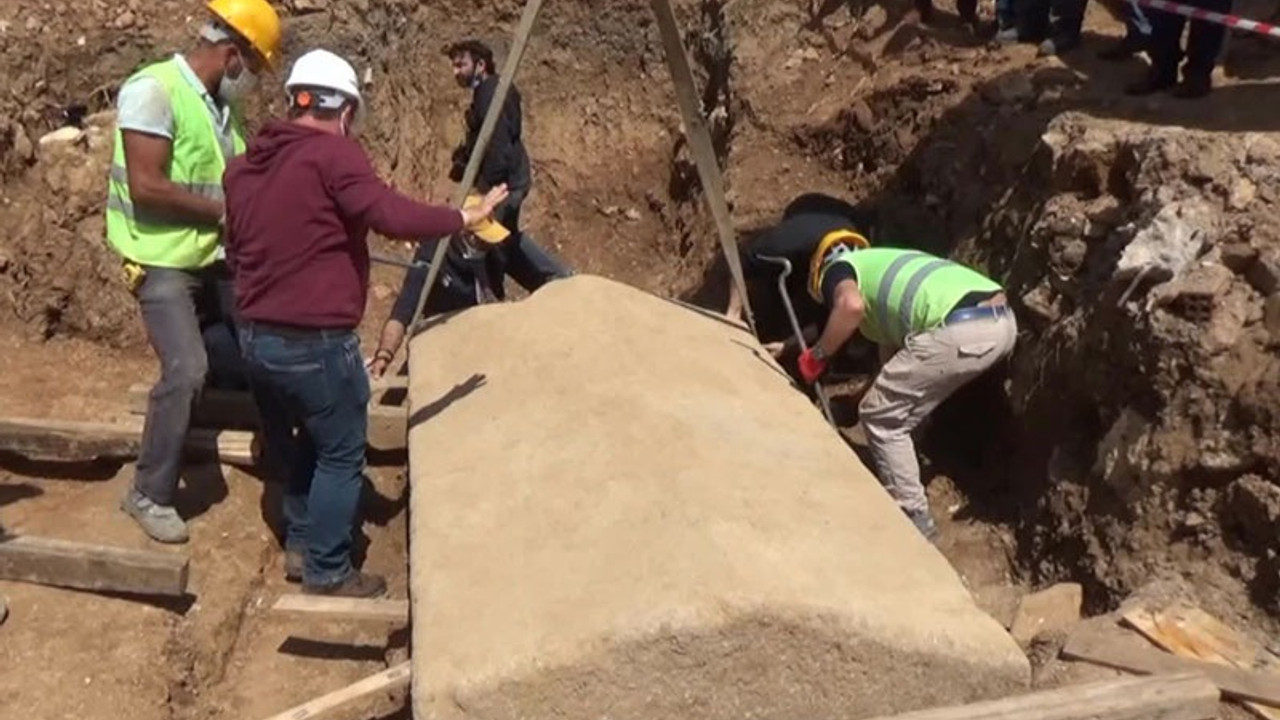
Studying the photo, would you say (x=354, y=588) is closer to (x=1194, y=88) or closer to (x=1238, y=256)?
(x=1238, y=256)

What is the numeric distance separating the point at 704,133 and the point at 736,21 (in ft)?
12.2

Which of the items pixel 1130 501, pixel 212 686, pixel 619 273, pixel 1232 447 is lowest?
pixel 619 273

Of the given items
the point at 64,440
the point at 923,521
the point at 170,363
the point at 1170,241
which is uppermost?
the point at 1170,241

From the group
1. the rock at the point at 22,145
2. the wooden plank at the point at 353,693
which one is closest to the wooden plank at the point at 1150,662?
the wooden plank at the point at 353,693

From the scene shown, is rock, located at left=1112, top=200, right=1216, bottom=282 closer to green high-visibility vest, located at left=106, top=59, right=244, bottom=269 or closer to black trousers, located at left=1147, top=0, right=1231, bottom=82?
black trousers, located at left=1147, top=0, right=1231, bottom=82

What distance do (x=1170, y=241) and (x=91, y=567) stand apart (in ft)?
13.9

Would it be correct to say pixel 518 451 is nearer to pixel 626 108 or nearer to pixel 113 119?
pixel 113 119

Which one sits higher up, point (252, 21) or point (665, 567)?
point (252, 21)

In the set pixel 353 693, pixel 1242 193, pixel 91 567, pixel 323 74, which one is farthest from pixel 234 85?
pixel 1242 193

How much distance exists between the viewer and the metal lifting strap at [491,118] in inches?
233

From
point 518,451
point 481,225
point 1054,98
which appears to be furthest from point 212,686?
point 1054,98

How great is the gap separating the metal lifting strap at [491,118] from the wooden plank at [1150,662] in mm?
2802

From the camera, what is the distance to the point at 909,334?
20.2ft

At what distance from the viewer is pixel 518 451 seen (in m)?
5.30
